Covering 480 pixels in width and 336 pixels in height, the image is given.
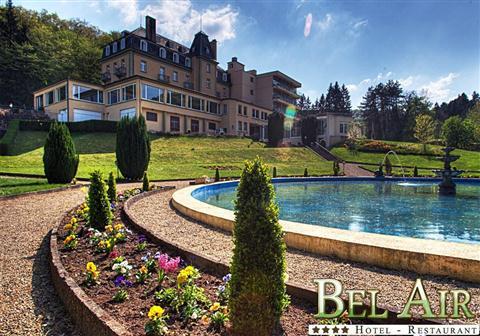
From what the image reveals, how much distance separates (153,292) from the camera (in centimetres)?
360

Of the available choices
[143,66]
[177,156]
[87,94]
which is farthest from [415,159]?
[87,94]

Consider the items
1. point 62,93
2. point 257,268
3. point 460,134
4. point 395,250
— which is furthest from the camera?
point 460,134

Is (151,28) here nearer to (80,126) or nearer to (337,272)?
(80,126)

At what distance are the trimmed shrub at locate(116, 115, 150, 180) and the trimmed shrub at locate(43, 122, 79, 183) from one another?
9.87ft

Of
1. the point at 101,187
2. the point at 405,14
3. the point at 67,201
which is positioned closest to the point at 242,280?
the point at 101,187

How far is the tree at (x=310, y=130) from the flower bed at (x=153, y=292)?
42379 millimetres

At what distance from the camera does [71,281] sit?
12.0 ft

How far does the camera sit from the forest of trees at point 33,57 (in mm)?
47656

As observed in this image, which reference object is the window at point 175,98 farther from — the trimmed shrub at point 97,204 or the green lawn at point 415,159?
the trimmed shrub at point 97,204

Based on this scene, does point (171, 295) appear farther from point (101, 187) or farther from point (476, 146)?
point (476, 146)

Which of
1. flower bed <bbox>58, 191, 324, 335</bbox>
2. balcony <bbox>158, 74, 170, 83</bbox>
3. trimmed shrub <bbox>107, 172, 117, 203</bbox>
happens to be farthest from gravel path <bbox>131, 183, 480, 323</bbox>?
balcony <bbox>158, 74, 170, 83</bbox>

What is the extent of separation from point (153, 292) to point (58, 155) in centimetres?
1341

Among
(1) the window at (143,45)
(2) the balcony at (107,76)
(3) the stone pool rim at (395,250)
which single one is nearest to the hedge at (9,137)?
(2) the balcony at (107,76)

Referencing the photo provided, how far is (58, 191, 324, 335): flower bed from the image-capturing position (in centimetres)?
283
